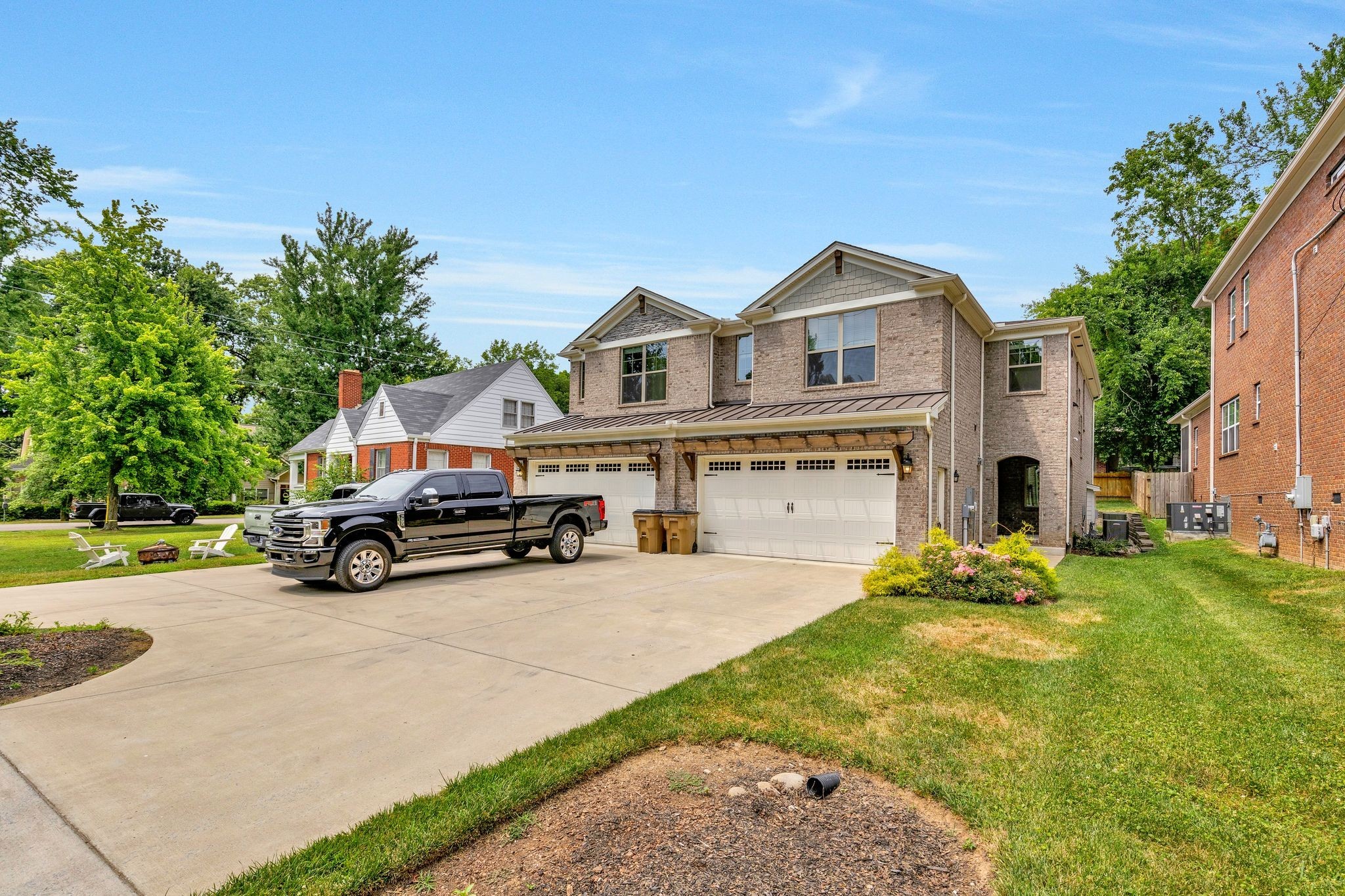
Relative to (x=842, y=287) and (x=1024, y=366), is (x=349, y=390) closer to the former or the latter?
(x=842, y=287)

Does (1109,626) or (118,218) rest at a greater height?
(118,218)

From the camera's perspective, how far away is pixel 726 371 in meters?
17.7

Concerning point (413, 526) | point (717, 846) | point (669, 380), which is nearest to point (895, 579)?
point (717, 846)

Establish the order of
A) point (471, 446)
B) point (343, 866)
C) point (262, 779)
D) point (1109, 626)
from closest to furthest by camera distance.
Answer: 1. point (343, 866)
2. point (262, 779)
3. point (1109, 626)
4. point (471, 446)

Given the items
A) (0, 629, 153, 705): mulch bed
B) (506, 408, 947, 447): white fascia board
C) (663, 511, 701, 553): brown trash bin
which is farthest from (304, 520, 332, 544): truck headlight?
(506, 408, 947, 447): white fascia board

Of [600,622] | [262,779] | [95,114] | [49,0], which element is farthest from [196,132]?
[262,779]

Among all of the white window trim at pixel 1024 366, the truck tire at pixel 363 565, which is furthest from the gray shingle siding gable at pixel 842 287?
the truck tire at pixel 363 565

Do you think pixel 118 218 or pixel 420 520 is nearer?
pixel 420 520

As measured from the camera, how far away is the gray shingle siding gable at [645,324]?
59.9 ft

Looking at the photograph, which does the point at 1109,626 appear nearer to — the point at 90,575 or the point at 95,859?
the point at 95,859

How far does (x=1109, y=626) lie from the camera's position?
24.8 ft

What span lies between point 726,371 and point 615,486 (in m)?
4.37

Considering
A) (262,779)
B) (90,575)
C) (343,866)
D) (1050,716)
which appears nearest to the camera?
(343,866)

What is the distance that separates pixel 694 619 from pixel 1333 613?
758cm
